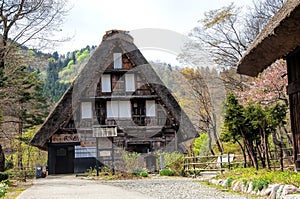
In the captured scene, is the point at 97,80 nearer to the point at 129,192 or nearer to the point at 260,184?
the point at 129,192

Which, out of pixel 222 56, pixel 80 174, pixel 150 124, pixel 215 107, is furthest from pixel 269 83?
pixel 215 107

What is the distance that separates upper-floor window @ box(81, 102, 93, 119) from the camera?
2661 centimetres

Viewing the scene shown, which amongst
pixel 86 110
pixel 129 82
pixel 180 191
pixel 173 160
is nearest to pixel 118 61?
pixel 129 82

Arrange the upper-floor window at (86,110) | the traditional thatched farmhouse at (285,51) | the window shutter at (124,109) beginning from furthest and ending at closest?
the window shutter at (124,109), the upper-floor window at (86,110), the traditional thatched farmhouse at (285,51)

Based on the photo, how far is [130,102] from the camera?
88.4 feet

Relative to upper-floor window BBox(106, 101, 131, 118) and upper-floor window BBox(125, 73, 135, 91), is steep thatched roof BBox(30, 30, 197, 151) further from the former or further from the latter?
upper-floor window BBox(106, 101, 131, 118)

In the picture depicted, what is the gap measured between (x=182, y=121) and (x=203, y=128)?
7925 millimetres

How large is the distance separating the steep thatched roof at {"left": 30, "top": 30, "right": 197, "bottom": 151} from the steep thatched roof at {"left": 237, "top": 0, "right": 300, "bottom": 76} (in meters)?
14.7

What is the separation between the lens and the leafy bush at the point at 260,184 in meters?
10.1

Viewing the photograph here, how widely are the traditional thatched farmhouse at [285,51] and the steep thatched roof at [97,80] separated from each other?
49.5ft

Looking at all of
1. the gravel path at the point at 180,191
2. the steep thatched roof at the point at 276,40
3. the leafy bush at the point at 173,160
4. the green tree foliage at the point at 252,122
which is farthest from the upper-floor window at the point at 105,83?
the steep thatched roof at the point at 276,40

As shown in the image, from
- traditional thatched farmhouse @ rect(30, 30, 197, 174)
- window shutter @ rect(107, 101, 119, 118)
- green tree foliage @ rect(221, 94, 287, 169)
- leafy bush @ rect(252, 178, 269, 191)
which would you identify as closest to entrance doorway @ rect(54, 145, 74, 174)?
traditional thatched farmhouse @ rect(30, 30, 197, 174)

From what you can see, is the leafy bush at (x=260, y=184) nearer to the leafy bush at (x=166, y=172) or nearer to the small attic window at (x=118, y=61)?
the leafy bush at (x=166, y=172)

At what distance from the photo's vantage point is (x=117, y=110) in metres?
26.7
